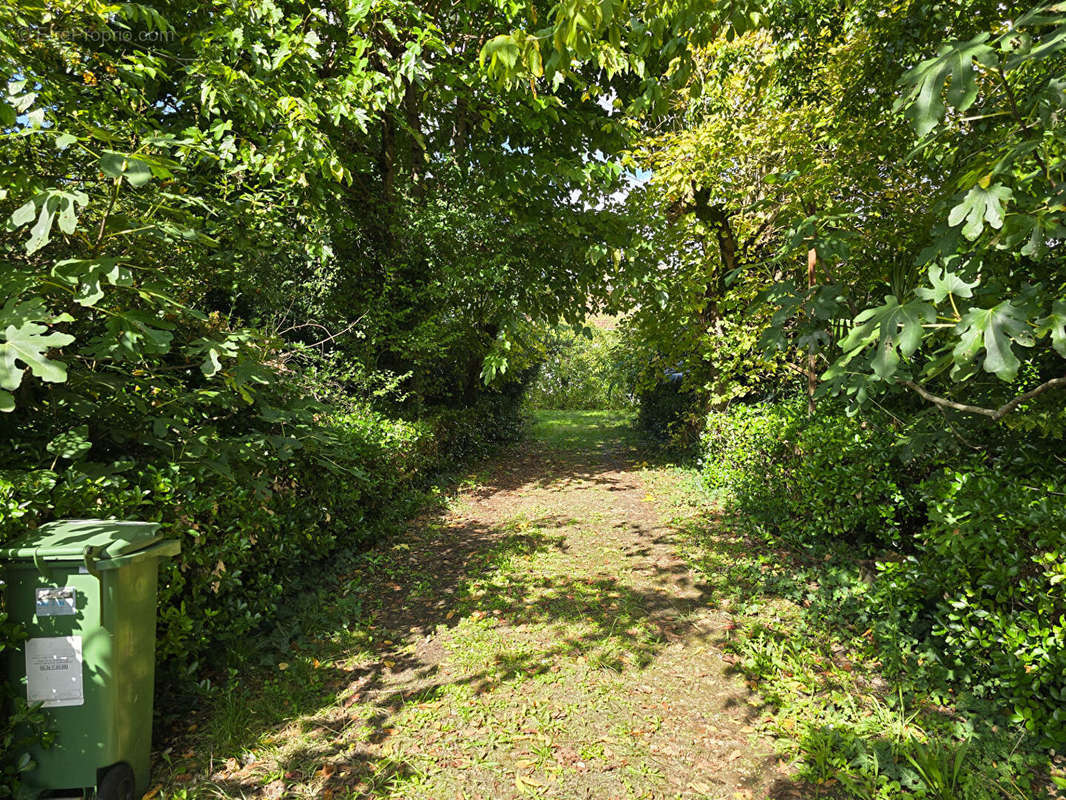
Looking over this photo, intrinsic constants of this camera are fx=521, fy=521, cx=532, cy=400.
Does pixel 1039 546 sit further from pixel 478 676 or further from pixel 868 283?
pixel 478 676

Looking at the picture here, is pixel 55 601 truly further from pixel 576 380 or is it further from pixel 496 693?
pixel 576 380

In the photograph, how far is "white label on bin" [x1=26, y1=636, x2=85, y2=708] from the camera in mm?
2273

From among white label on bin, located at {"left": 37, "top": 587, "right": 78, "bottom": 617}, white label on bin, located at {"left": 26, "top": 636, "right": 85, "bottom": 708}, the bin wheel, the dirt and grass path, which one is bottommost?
the dirt and grass path

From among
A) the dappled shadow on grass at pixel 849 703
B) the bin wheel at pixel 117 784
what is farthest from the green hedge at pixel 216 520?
the dappled shadow on grass at pixel 849 703

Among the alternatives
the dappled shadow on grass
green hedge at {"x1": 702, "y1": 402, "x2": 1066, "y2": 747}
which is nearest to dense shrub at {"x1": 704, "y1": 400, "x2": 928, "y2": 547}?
green hedge at {"x1": 702, "y1": 402, "x2": 1066, "y2": 747}

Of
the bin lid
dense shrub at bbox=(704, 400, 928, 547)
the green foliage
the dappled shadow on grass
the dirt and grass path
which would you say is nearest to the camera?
the bin lid

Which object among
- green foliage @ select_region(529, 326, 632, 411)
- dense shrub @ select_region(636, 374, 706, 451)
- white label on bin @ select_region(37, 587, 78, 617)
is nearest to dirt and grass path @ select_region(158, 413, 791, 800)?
white label on bin @ select_region(37, 587, 78, 617)

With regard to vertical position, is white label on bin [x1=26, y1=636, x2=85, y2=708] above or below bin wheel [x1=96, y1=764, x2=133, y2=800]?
above

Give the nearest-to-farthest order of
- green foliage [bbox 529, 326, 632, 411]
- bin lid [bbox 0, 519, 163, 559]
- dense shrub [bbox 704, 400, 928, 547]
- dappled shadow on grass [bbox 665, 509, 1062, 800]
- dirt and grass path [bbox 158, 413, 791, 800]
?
bin lid [bbox 0, 519, 163, 559] → dappled shadow on grass [bbox 665, 509, 1062, 800] → dirt and grass path [bbox 158, 413, 791, 800] → dense shrub [bbox 704, 400, 928, 547] → green foliage [bbox 529, 326, 632, 411]

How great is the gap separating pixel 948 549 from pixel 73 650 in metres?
4.38

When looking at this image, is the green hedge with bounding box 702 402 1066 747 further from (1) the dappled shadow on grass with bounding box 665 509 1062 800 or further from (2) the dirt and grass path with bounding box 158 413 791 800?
(2) the dirt and grass path with bounding box 158 413 791 800

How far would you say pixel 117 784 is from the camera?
7.64ft

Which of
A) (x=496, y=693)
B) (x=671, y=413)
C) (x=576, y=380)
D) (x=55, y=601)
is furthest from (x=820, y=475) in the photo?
(x=576, y=380)

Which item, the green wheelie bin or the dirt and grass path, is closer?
the green wheelie bin
